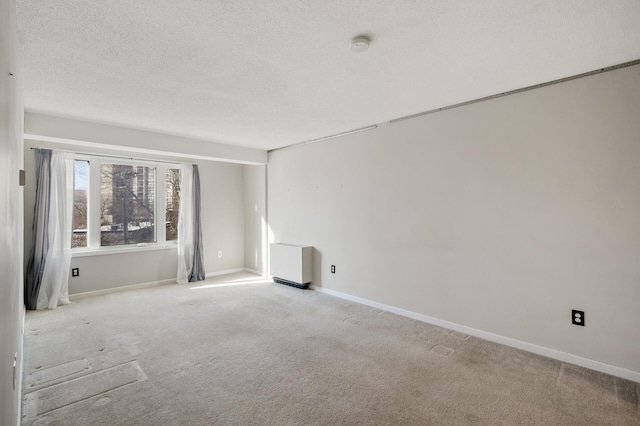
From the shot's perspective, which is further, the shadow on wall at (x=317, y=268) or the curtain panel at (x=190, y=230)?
the curtain panel at (x=190, y=230)

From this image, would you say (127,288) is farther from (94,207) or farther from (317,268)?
(317,268)

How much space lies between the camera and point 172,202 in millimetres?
5754

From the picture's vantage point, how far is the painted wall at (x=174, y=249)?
4475mm

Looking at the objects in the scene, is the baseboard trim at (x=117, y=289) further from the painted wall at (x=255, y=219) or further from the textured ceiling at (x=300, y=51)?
the textured ceiling at (x=300, y=51)

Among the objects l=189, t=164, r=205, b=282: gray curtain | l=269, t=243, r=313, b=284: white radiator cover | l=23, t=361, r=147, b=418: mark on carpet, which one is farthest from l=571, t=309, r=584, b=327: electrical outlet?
l=189, t=164, r=205, b=282: gray curtain

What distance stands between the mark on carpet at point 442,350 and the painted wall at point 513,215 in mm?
530

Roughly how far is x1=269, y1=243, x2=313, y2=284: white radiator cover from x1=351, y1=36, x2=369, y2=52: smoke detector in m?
3.32

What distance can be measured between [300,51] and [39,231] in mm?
4333

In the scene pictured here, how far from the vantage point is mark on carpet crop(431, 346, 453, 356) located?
9.33ft

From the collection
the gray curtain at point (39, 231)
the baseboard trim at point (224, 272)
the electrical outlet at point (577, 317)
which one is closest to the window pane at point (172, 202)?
the baseboard trim at point (224, 272)

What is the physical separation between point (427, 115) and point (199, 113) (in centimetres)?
260

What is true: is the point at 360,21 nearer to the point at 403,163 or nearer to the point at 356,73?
the point at 356,73

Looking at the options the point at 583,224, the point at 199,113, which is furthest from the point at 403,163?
the point at 199,113

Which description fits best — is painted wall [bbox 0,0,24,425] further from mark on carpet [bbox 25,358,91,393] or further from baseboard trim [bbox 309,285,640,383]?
baseboard trim [bbox 309,285,640,383]
